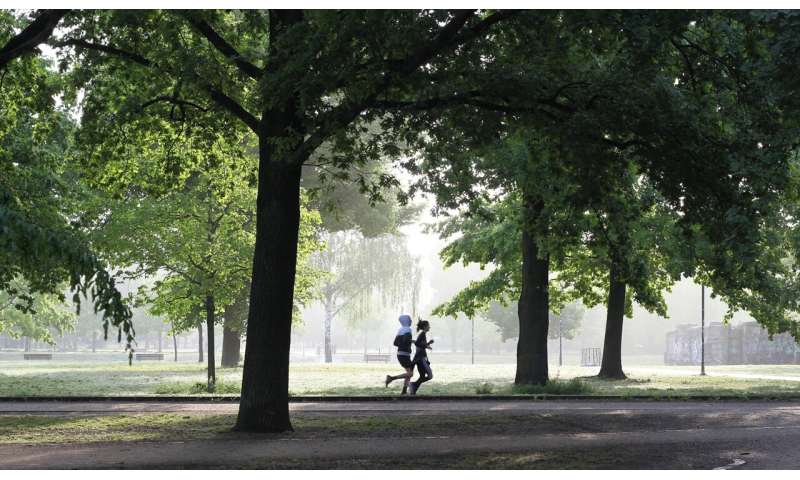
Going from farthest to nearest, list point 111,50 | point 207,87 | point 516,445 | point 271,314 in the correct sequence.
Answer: point 111,50 < point 207,87 < point 271,314 < point 516,445

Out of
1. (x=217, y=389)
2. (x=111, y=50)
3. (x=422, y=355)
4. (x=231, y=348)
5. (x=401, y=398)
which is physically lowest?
(x=231, y=348)

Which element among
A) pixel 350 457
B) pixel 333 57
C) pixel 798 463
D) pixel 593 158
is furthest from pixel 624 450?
pixel 333 57

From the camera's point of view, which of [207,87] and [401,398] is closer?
[207,87]

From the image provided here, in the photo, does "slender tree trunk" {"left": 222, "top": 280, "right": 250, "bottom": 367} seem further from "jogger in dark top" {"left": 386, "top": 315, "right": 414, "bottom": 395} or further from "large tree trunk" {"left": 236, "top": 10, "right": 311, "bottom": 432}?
"large tree trunk" {"left": 236, "top": 10, "right": 311, "bottom": 432}

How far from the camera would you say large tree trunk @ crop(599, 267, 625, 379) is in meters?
29.8

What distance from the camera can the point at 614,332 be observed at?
3028 cm

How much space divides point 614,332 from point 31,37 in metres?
22.4

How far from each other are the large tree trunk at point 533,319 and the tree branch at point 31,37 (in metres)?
13.8

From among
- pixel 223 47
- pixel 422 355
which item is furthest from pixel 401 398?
pixel 223 47

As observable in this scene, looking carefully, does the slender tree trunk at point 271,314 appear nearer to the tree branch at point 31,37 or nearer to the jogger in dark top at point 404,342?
the tree branch at point 31,37

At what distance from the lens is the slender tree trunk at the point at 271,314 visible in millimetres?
12062

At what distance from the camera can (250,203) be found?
73.6 ft

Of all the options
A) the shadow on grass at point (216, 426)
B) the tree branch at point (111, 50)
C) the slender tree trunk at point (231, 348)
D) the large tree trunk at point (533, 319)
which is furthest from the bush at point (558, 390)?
the slender tree trunk at point (231, 348)

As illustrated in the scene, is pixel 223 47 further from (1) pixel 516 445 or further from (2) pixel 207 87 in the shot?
(1) pixel 516 445
